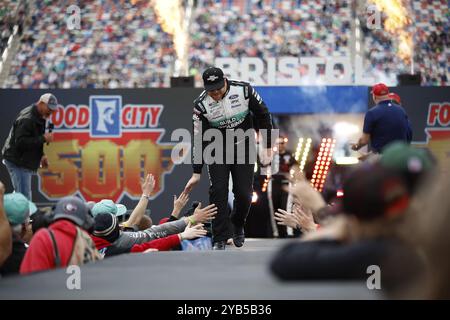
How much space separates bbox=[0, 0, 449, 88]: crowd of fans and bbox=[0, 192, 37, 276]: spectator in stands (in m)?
13.9

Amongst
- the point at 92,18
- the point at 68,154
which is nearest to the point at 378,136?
the point at 68,154

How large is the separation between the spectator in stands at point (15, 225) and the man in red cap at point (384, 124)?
3754 millimetres

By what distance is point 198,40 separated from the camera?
68.9 feet

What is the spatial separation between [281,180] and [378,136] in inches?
163

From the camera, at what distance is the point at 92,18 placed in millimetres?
22172

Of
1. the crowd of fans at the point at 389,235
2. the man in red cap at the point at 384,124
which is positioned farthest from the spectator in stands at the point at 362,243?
the man in red cap at the point at 384,124

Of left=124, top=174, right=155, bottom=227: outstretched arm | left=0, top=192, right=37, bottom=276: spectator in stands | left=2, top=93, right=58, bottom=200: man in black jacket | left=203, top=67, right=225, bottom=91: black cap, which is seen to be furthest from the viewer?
left=2, top=93, right=58, bottom=200: man in black jacket

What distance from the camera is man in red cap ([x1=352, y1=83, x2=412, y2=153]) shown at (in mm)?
7988

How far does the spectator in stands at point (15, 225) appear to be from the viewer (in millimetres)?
4863

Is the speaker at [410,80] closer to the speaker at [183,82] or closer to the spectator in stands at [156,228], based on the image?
the speaker at [183,82]

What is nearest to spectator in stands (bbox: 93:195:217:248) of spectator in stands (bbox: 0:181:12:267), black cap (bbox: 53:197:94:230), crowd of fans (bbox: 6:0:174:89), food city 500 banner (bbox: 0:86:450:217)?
spectator in stands (bbox: 0:181:12:267)

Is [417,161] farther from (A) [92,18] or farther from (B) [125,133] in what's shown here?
(A) [92,18]

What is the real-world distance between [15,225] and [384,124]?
3.88m

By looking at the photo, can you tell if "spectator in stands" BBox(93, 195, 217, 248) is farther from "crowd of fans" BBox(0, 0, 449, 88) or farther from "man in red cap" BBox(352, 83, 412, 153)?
"crowd of fans" BBox(0, 0, 449, 88)
